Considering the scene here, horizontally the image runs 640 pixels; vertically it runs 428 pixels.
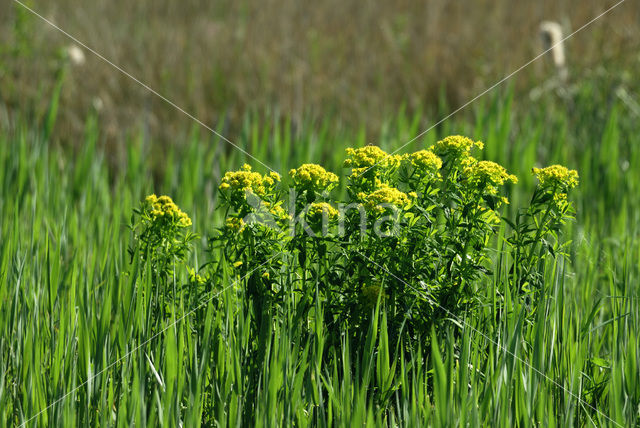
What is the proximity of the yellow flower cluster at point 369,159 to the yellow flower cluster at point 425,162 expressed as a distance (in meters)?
0.05

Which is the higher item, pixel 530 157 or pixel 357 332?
pixel 530 157

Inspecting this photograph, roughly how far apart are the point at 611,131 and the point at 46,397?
3.15m

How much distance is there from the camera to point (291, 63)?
19.6ft

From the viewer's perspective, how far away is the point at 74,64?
18.8ft

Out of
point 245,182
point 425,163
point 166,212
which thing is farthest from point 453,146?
point 166,212

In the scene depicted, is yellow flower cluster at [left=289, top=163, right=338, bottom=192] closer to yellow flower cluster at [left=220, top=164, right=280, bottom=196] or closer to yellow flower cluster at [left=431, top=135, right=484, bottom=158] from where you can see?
yellow flower cluster at [left=220, top=164, right=280, bottom=196]

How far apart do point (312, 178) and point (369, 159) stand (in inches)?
6.0

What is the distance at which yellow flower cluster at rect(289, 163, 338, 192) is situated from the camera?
1.93 m

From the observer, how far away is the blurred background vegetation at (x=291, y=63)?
513cm

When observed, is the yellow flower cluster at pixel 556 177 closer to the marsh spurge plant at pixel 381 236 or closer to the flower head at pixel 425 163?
the marsh spurge plant at pixel 381 236

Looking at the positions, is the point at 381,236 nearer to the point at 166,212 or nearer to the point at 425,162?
the point at 425,162

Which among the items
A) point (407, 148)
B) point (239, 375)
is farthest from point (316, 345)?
point (407, 148)

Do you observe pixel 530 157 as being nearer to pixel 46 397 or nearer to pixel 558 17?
pixel 46 397

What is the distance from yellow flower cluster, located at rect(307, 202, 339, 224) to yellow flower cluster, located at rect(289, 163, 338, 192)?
2.8 inches
